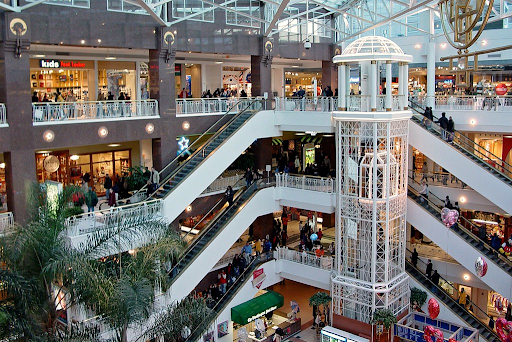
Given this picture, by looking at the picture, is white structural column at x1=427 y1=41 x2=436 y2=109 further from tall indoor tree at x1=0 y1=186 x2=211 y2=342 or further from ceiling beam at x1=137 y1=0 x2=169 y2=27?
tall indoor tree at x1=0 y1=186 x2=211 y2=342

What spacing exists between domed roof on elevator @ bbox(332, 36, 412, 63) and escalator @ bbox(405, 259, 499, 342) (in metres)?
9.03

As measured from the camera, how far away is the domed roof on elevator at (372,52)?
20.8 m

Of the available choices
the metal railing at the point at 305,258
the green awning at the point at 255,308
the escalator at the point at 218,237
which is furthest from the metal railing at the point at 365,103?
the green awning at the point at 255,308

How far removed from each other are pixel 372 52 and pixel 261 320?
12216 millimetres

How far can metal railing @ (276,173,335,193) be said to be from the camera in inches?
961

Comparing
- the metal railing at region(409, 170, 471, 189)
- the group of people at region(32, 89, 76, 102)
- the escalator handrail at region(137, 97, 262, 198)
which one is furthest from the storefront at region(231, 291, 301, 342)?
the group of people at region(32, 89, 76, 102)

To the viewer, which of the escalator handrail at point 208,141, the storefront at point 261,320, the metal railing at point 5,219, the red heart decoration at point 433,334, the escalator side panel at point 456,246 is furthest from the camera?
the storefront at point 261,320

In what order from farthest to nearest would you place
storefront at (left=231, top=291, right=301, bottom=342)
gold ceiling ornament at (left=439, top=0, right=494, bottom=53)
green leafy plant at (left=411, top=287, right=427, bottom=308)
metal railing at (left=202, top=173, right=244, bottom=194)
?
metal railing at (left=202, top=173, right=244, bottom=194), storefront at (left=231, top=291, right=301, bottom=342), green leafy plant at (left=411, top=287, right=427, bottom=308), gold ceiling ornament at (left=439, top=0, right=494, bottom=53)

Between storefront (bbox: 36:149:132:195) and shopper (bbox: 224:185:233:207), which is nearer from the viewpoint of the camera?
storefront (bbox: 36:149:132:195)

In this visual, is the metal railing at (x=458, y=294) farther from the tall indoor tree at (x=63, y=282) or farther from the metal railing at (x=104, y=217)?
the tall indoor tree at (x=63, y=282)

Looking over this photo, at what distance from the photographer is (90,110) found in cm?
2125

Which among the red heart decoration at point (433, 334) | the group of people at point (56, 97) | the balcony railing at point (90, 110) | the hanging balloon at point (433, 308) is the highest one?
the group of people at point (56, 97)

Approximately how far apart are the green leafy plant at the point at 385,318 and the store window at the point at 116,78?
52.0 feet

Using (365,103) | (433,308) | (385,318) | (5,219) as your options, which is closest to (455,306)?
(433,308)
